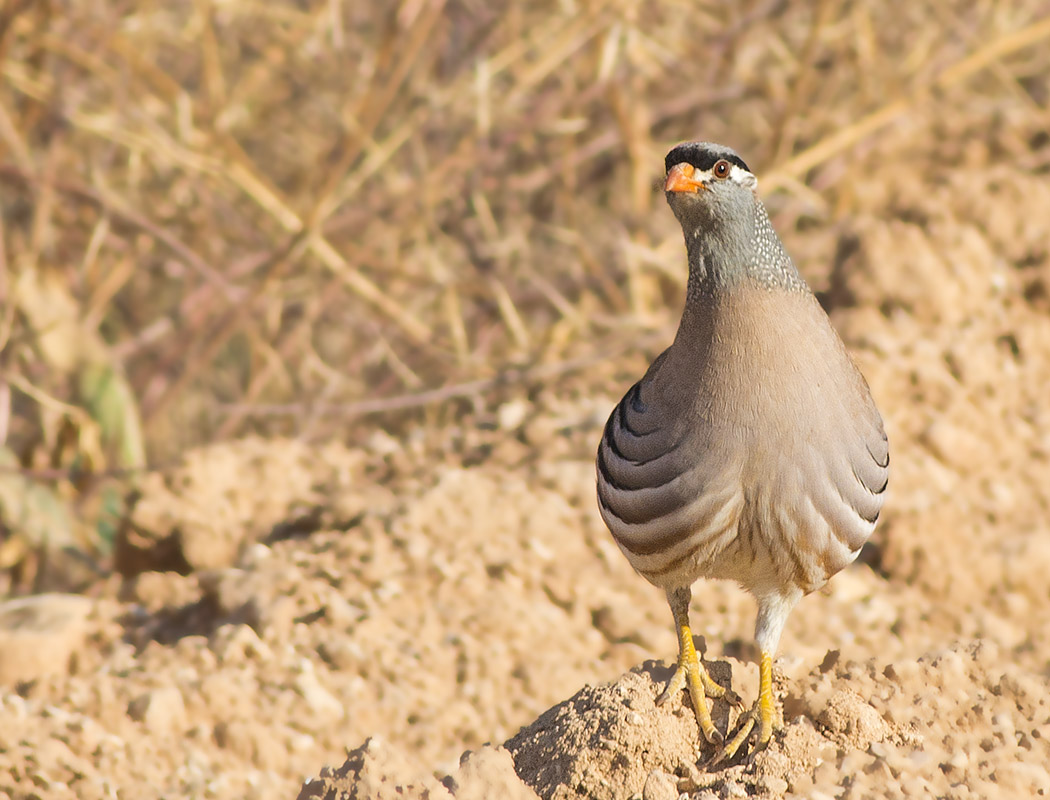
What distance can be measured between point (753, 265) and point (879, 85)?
17.7ft

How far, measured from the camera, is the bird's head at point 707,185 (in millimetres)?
3229

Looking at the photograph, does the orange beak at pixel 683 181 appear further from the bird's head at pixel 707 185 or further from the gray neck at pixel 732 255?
the gray neck at pixel 732 255

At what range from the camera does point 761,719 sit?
11.0 feet

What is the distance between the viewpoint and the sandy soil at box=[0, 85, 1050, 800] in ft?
10.7

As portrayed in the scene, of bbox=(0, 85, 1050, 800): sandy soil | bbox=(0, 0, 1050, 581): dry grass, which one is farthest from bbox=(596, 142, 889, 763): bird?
bbox=(0, 0, 1050, 581): dry grass

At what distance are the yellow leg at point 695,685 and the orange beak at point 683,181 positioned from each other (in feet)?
3.95

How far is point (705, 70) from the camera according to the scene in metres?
7.91

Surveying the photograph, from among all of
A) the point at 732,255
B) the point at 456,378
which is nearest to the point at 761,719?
the point at 732,255

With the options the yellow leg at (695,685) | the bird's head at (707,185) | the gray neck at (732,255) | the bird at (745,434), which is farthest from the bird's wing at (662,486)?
the bird's head at (707,185)

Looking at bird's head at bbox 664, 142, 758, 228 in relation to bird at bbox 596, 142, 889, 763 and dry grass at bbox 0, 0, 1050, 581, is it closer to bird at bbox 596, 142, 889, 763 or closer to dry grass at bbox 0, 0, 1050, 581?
bird at bbox 596, 142, 889, 763

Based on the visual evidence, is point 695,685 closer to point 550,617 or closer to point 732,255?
point 732,255

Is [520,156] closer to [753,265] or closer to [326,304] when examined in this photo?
[326,304]

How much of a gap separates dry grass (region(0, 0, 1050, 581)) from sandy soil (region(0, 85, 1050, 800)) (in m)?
0.79

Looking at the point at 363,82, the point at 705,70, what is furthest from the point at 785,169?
the point at 363,82
